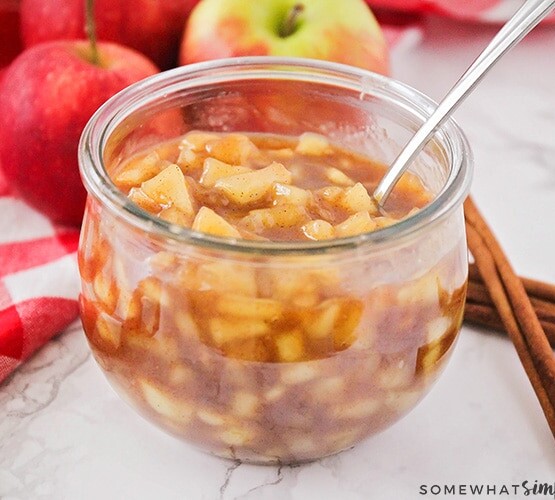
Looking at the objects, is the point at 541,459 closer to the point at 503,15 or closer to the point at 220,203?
the point at 220,203

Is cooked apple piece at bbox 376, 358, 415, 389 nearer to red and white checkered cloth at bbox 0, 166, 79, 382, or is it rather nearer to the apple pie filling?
the apple pie filling

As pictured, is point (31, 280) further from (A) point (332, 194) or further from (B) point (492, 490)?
(B) point (492, 490)

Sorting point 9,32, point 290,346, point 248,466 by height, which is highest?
point 290,346

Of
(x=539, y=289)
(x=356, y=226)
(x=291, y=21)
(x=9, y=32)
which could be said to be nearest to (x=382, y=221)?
(x=356, y=226)

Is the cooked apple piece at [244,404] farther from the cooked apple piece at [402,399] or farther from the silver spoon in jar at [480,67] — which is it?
the silver spoon in jar at [480,67]

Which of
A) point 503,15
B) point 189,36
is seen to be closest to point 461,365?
point 189,36

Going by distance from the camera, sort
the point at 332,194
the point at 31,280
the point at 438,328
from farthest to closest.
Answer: the point at 31,280
the point at 332,194
the point at 438,328

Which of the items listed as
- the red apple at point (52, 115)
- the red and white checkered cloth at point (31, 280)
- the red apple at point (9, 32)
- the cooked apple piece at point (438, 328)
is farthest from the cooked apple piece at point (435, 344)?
the red apple at point (9, 32)
